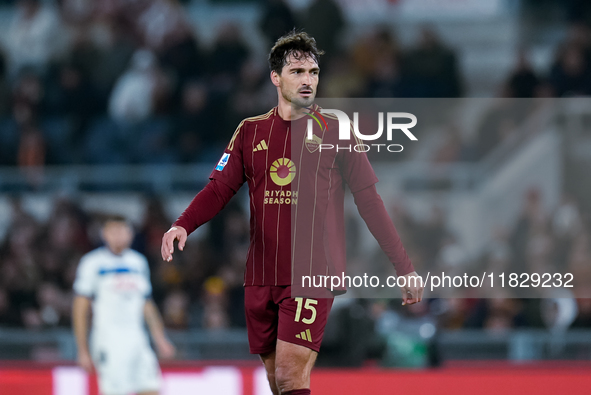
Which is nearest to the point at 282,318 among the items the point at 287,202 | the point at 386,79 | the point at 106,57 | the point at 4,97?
the point at 287,202

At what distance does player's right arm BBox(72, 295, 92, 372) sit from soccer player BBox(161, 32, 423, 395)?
2624mm

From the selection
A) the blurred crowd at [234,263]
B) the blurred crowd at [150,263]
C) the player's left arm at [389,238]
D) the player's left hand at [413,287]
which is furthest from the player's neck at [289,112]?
the blurred crowd at [150,263]

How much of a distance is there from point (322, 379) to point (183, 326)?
7.55 ft

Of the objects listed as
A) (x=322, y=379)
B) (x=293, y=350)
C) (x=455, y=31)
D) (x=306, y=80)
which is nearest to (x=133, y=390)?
(x=322, y=379)

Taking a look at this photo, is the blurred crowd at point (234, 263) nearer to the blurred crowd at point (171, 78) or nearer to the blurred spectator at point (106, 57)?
the blurred crowd at point (171, 78)

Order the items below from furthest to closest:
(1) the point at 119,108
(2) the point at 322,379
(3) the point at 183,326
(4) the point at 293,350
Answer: (1) the point at 119,108, (3) the point at 183,326, (2) the point at 322,379, (4) the point at 293,350

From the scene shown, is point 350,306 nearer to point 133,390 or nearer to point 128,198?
point 133,390

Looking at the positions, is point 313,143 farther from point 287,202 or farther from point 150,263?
point 150,263

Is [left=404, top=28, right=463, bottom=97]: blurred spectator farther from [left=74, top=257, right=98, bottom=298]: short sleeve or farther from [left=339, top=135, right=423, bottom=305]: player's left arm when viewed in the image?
[left=339, top=135, right=423, bottom=305]: player's left arm

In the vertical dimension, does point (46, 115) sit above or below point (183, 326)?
above

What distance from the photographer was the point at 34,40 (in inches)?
412

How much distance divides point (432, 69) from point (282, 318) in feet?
19.7

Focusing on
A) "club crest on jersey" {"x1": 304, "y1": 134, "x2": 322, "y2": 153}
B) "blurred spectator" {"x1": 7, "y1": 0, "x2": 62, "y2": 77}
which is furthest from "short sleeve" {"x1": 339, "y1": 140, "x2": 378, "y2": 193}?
"blurred spectator" {"x1": 7, "y1": 0, "x2": 62, "y2": 77}

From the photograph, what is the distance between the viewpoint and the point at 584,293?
20.4 ft
